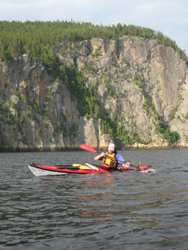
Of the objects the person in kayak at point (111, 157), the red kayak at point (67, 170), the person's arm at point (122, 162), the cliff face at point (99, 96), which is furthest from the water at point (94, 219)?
the cliff face at point (99, 96)

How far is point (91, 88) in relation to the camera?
99.8m

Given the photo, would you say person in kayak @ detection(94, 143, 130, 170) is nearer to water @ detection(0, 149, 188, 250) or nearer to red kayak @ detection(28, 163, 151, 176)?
red kayak @ detection(28, 163, 151, 176)

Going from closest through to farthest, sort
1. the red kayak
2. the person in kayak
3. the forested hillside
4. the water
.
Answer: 1. the water
2. the red kayak
3. the person in kayak
4. the forested hillside

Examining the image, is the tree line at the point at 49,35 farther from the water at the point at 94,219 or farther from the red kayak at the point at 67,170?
the water at the point at 94,219

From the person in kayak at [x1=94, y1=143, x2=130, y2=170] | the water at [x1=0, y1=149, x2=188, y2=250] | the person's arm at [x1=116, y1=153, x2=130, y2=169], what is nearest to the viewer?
the water at [x1=0, y1=149, x2=188, y2=250]

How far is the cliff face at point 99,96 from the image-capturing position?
71688 mm

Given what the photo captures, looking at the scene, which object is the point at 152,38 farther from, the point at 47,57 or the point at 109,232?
the point at 109,232

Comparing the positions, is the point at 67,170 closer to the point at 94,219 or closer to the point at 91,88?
the point at 94,219

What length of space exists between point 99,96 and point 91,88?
4009mm

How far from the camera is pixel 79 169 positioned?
58.1ft

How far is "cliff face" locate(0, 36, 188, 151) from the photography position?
235 ft

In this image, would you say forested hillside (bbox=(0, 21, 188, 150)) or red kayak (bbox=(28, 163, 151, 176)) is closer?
red kayak (bbox=(28, 163, 151, 176))

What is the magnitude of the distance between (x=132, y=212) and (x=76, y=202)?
2.18 m

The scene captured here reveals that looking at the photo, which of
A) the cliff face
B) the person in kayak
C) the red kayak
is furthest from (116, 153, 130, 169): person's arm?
the cliff face
